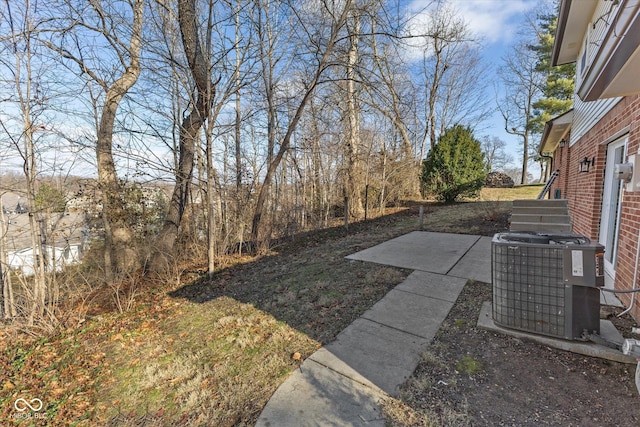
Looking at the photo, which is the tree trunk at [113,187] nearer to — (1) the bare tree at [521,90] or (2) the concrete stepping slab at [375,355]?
(2) the concrete stepping slab at [375,355]

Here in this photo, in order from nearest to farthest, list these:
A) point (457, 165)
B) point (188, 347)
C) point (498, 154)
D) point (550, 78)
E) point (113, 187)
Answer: point (188, 347) → point (113, 187) → point (457, 165) → point (550, 78) → point (498, 154)

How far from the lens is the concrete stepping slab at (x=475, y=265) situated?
13.6ft

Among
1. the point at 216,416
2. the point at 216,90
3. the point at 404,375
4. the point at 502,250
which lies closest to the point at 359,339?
the point at 404,375

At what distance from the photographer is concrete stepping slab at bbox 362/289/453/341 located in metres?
2.86

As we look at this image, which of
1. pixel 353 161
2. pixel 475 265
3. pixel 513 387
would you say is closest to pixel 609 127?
pixel 475 265

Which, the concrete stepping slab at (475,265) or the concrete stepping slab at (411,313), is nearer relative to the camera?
the concrete stepping slab at (411,313)

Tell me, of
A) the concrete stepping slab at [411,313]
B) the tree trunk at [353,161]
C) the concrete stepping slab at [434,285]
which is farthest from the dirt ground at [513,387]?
the tree trunk at [353,161]

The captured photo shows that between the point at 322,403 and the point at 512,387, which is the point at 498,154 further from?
the point at 322,403

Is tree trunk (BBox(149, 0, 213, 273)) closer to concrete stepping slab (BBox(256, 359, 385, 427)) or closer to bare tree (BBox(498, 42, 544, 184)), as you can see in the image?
concrete stepping slab (BBox(256, 359, 385, 427))

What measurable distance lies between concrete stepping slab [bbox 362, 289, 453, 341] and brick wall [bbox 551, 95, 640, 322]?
1.81 m

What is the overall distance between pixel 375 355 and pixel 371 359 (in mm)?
70

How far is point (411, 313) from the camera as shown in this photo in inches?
125

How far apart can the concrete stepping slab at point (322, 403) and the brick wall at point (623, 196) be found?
284cm

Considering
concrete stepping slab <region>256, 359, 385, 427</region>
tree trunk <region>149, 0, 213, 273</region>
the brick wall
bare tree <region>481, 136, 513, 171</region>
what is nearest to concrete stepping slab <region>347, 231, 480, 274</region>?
the brick wall
